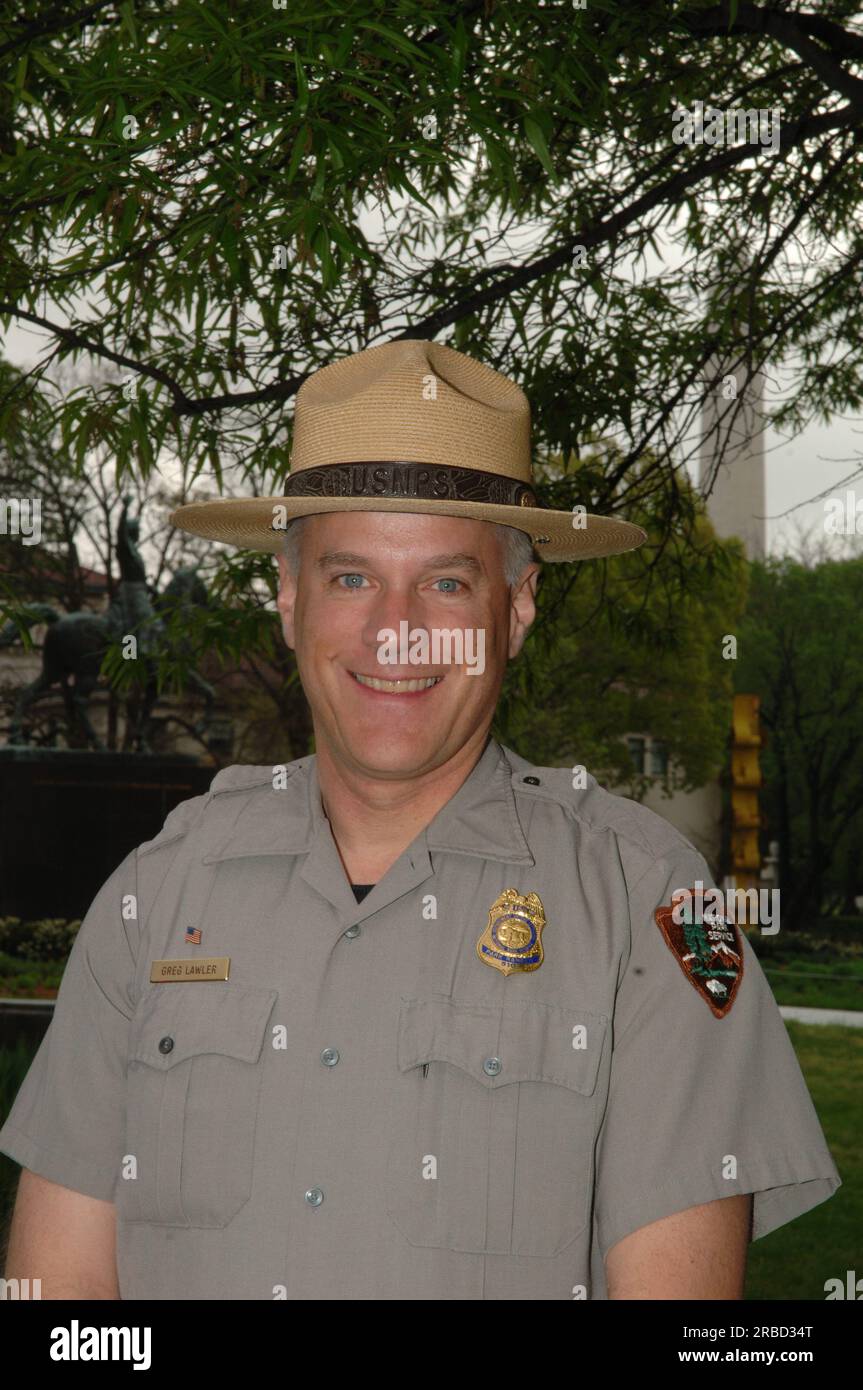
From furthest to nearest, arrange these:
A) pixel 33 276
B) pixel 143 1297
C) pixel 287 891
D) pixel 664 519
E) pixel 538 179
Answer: pixel 664 519 → pixel 538 179 → pixel 33 276 → pixel 287 891 → pixel 143 1297

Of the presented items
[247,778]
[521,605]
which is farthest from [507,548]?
[247,778]

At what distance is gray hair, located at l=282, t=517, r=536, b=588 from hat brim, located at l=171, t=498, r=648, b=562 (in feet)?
0.05

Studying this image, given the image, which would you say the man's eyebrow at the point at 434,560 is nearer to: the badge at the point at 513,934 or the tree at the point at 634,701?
the badge at the point at 513,934

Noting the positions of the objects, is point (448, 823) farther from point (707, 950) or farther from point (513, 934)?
point (707, 950)

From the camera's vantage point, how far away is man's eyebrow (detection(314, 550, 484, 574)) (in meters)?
2.17

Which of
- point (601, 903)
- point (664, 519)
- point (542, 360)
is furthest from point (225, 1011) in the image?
point (664, 519)

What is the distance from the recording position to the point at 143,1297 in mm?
2020

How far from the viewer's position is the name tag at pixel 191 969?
7.02ft

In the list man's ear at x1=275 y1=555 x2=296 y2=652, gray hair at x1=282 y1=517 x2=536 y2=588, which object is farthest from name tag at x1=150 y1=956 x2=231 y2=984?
gray hair at x1=282 y1=517 x2=536 y2=588

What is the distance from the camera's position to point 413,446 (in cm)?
223

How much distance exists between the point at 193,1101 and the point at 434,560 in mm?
861
